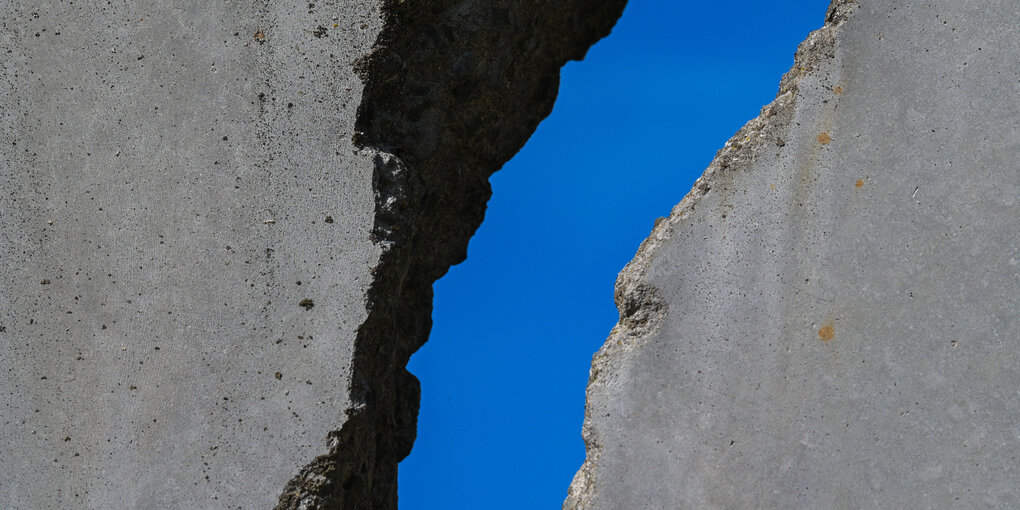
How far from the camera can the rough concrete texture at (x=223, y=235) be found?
210 cm

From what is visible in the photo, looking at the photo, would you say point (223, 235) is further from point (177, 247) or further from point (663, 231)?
point (663, 231)

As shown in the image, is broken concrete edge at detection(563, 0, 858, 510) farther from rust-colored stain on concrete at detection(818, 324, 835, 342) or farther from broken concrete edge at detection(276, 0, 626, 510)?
broken concrete edge at detection(276, 0, 626, 510)

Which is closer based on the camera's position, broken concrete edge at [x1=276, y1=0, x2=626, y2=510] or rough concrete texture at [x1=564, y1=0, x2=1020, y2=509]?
rough concrete texture at [x1=564, y1=0, x2=1020, y2=509]

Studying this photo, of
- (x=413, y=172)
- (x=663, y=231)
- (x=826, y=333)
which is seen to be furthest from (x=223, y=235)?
(x=826, y=333)

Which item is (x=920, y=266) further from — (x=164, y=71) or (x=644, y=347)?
(x=164, y=71)

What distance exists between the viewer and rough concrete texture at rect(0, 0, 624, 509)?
2102mm

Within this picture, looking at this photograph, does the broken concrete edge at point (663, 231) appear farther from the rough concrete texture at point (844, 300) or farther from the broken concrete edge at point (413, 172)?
the broken concrete edge at point (413, 172)

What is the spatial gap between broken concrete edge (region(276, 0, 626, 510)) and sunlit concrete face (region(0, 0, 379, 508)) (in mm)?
44

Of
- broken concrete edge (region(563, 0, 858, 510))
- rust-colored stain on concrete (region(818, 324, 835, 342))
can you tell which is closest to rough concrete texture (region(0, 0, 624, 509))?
broken concrete edge (region(563, 0, 858, 510))

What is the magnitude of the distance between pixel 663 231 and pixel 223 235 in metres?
1.00

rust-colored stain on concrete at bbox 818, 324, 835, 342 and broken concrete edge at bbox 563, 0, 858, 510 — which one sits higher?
broken concrete edge at bbox 563, 0, 858, 510

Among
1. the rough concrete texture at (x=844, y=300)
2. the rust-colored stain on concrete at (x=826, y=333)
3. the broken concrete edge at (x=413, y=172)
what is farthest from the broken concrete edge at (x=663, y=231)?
the broken concrete edge at (x=413, y=172)

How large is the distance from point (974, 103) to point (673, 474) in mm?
1013

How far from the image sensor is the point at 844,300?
6.59 ft
